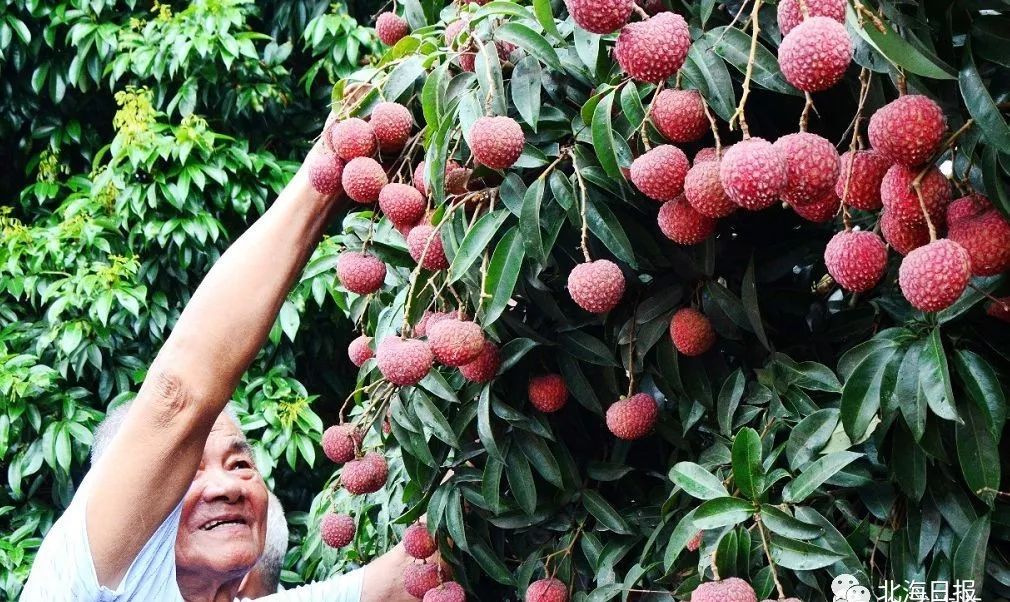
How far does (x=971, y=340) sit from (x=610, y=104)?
0.35 meters

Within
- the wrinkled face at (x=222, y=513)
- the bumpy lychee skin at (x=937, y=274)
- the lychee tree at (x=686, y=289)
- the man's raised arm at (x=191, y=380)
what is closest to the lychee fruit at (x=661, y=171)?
the lychee tree at (x=686, y=289)

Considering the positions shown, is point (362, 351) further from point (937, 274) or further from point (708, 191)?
point (937, 274)

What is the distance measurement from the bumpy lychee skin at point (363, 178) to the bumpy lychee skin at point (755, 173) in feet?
1.38

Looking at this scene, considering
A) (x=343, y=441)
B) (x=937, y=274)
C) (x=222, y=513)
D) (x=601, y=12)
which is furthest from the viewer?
(x=222, y=513)

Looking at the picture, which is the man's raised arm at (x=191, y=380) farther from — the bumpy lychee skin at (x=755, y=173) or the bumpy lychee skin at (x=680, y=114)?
the bumpy lychee skin at (x=755, y=173)

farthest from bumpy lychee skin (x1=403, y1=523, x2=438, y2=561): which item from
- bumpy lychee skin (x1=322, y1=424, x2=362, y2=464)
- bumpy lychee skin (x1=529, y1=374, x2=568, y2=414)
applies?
bumpy lychee skin (x1=529, y1=374, x2=568, y2=414)

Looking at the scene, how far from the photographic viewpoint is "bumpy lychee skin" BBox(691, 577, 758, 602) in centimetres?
78

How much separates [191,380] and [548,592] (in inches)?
17.5

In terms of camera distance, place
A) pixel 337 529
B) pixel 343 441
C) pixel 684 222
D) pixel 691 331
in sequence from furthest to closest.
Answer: pixel 337 529
pixel 343 441
pixel 691 331
pixel 684 222

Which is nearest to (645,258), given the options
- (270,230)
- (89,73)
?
(270,230)

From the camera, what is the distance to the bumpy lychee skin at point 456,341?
97 centimetres

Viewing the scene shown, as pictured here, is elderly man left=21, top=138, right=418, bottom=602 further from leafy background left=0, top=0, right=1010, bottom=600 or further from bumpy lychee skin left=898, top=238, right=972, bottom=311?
bumpy lychee skin left=898, top=238, right=972, bottom=311

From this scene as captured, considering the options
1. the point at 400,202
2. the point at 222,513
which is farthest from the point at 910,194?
the point at 222,513

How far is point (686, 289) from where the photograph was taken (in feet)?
3.40
